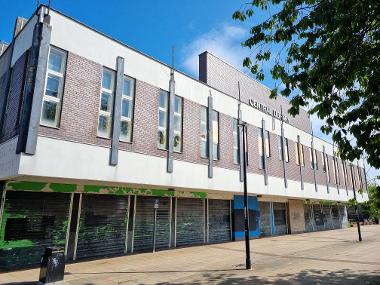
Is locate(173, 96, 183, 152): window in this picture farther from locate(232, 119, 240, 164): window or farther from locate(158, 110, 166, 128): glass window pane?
locate(232, 119, 240, 164): window

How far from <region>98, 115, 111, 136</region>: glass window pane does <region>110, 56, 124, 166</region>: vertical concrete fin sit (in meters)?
0.22

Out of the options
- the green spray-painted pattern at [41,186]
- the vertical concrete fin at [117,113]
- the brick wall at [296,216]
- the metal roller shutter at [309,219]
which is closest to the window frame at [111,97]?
the vertical concrete fin at [117,113]

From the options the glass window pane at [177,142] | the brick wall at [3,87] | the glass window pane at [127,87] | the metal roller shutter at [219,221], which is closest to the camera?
the brick wall at [3,87]

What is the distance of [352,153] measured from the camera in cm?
759

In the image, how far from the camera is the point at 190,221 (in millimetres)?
19234

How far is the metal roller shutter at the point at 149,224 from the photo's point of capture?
1633 centimetres

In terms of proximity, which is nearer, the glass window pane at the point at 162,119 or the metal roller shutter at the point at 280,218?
the glass window pane at the point at 162,119

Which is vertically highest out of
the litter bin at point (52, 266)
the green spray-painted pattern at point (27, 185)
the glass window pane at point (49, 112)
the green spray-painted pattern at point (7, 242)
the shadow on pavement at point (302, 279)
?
the glass window pane at point (49, 112)

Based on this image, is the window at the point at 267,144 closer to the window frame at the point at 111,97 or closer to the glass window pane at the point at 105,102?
the window frame at the point at 111,97

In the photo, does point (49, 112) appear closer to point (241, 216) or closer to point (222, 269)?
point (222, 269)

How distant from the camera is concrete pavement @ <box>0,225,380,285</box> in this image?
1014 centimetres

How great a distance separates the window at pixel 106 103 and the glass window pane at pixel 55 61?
187 cm

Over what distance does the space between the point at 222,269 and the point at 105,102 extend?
8.08 metres

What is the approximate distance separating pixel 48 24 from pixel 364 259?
624 inches
